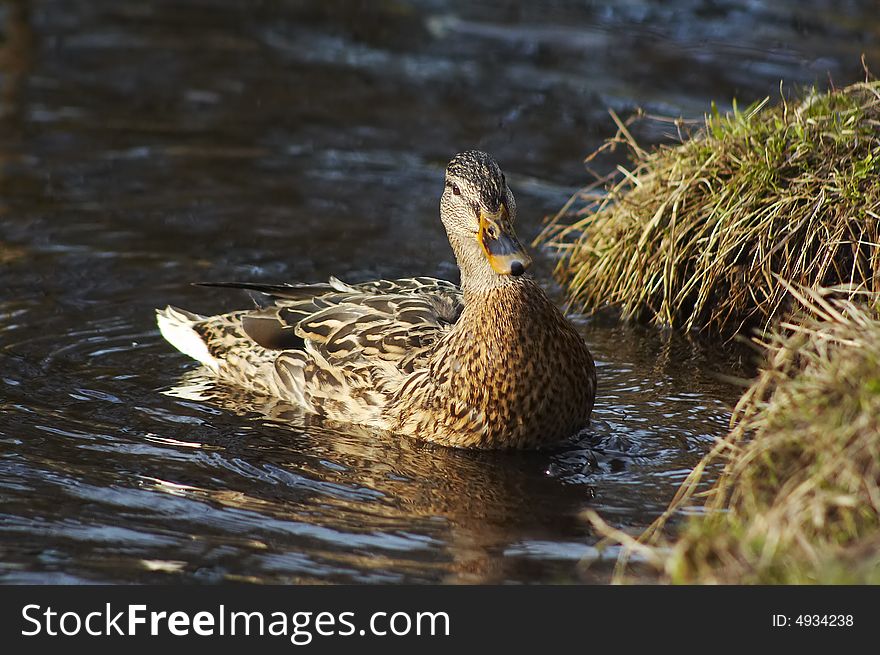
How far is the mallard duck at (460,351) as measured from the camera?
6906 millimetres

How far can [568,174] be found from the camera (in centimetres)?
1127

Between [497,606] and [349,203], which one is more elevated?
[349,203]

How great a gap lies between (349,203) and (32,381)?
11.9 feet

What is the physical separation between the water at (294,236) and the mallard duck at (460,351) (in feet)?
0.56

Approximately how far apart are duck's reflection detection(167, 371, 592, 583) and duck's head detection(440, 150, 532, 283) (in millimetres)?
964

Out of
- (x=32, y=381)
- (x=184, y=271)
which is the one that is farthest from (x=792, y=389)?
(x=184, y=271)

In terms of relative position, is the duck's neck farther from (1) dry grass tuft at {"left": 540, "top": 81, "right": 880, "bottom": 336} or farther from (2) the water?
(1) dry grass tuft at {"left": 540, "top": 81, "right": 880, "bottom": 336}

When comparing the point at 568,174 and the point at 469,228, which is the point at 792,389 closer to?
the point at 469,228

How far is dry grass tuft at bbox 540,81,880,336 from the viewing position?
7.80 meters

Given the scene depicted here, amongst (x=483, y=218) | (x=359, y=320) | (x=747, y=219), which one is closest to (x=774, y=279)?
(x=747, y=219)

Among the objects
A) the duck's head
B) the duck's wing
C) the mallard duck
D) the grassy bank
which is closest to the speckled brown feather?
the mallard duck

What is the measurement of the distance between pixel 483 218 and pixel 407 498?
4.83 feet

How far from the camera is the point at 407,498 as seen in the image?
251 inches

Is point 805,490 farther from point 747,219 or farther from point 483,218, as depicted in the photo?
point 747,219
